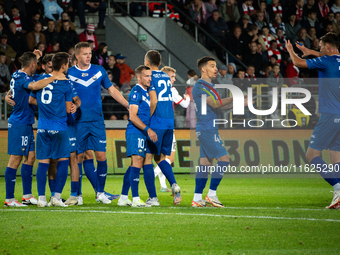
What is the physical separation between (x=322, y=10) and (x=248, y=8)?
3.70m

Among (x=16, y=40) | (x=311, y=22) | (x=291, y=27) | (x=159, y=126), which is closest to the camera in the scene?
(x=159, y=126)

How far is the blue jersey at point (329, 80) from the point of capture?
7422 millimetres

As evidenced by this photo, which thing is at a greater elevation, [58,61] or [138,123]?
[58,61]

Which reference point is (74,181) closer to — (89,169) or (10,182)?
(89,169)

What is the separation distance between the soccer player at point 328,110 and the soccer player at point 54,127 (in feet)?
11.3

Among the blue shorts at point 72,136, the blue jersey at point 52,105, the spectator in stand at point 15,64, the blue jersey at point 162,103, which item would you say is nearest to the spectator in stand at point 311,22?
the spectator in stand at point 15,64

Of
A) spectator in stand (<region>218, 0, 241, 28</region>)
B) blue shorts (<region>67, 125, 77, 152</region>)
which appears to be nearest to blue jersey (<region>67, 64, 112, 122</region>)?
blue shorts (<region>67, 125, 77, 152</region>)

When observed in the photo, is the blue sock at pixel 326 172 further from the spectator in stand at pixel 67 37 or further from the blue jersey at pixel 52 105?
the spectator in stand at pixel 67 37

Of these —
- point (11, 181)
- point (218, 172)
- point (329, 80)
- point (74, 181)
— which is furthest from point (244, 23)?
point (11, 181)

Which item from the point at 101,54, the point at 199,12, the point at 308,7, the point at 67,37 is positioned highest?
the point at 308,7

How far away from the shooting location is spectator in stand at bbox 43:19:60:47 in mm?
16344

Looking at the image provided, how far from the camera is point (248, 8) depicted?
836 inches

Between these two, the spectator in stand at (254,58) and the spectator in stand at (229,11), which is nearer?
the spectator in stand at (254,58)

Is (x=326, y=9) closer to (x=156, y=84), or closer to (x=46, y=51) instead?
(x=46, y=51)
